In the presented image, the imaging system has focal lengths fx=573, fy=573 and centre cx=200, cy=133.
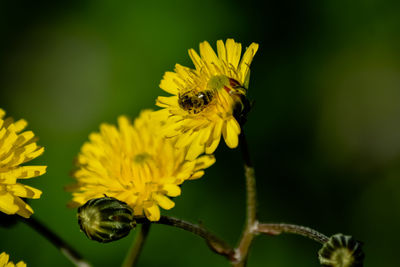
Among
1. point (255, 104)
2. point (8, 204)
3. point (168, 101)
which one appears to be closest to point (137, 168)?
point (168, 101)

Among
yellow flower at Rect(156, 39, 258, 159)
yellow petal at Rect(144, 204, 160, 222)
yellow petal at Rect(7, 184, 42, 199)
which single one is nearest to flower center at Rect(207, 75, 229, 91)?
A: yellow flower at Rect(156, 39, 258, 159)

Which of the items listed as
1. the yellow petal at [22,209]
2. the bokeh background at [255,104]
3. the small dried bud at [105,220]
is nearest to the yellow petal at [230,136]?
the small dried bud at [105,220]

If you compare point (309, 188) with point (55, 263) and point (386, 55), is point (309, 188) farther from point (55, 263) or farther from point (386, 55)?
point (55, 263)

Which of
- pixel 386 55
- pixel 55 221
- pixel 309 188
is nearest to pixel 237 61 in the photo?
pixel 309 188

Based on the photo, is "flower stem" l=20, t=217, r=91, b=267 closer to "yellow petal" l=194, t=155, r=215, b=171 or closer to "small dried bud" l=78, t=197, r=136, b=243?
"small dried bud" l=78, t=197, r=136, b=243

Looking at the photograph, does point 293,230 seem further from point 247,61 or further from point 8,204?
point 8,204

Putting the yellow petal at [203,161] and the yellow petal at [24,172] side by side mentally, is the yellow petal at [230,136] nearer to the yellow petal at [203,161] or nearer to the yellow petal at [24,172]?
the yellow petal at [203,161]
